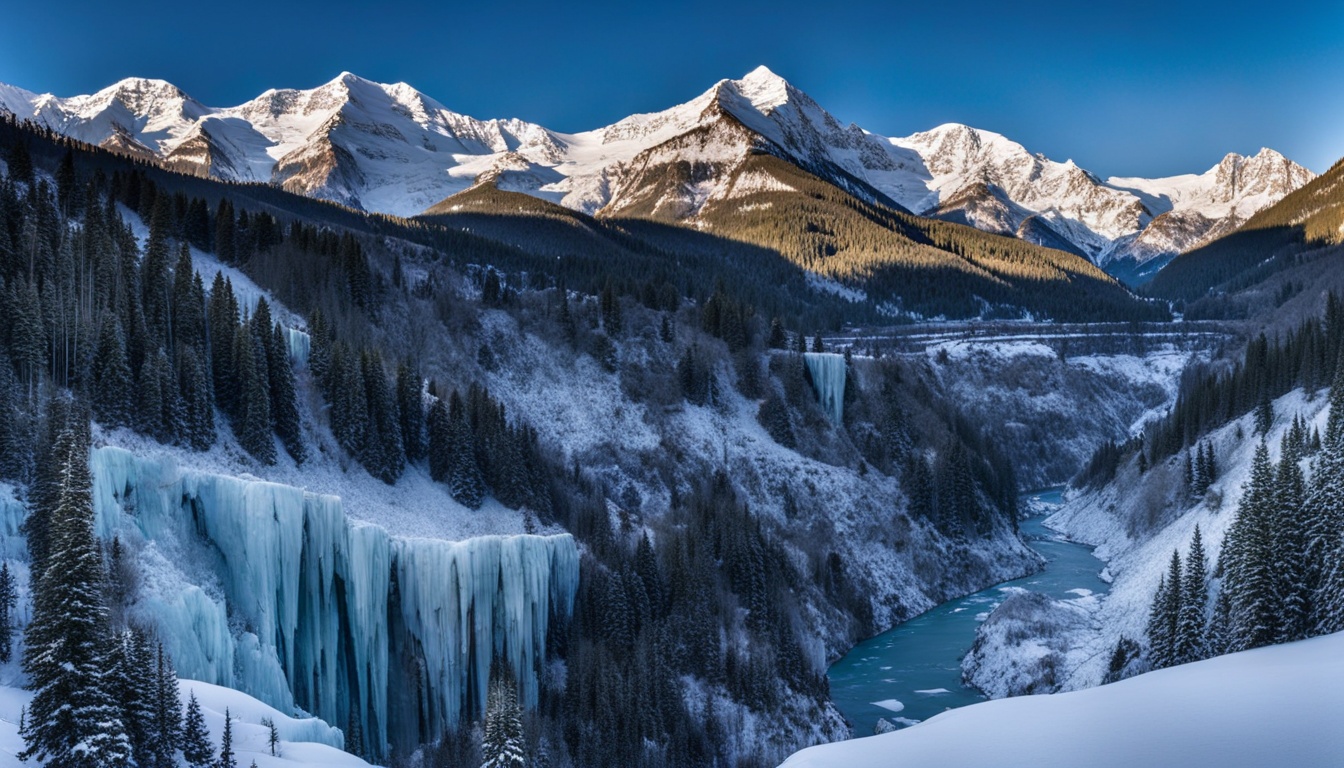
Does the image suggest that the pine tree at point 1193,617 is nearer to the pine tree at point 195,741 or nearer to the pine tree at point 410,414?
the pine tree at point 195,741

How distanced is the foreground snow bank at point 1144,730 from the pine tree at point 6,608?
2015 centimetres

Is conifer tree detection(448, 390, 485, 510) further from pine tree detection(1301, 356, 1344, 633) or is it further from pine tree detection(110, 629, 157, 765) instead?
pine tree detection(1301, 356, 1344, 633)

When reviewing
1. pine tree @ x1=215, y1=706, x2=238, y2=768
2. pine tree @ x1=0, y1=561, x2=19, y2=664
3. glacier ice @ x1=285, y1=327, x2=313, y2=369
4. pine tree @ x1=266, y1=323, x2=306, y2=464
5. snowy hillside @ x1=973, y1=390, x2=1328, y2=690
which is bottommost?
snowy hillside @ x1=973, y1=390, x2=1328, y2=690

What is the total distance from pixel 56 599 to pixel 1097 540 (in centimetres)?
7843

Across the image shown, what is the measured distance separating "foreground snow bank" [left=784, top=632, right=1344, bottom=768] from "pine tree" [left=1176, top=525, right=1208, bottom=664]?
53.7 feet

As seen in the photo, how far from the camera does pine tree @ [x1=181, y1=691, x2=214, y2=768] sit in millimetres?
20438

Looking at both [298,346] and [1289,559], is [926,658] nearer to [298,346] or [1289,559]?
[1289,559]

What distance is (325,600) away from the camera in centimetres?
3803

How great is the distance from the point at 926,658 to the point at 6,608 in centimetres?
4649

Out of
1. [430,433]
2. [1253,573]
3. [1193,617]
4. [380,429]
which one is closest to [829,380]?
[430,433]

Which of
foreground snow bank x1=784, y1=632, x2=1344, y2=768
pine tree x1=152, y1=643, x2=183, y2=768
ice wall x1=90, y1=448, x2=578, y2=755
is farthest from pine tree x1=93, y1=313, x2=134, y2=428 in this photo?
foreground snow bank x1=784, y1=632, x2=1344, y2=768

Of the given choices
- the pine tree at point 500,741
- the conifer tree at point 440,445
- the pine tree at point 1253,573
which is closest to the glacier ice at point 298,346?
the conifer tree at point 440,445

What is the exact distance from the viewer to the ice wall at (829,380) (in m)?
82.7

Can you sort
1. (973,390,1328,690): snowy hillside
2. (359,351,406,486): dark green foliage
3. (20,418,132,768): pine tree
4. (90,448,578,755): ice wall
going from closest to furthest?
1. (20,418,132,768): pine tree
2. (90,448,578,755): ice wall
3. (973,390,1328,690): snowy hillside
4. (359,351,406,486): dark green foliage
